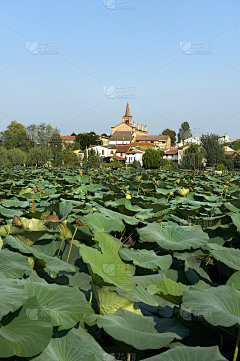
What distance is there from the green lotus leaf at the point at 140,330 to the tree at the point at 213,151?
51.0 m

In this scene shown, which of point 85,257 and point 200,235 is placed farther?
point 200,235

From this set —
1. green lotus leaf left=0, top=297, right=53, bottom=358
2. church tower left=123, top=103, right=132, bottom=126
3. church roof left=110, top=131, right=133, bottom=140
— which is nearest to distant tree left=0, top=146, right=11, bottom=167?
green lotus leaf left=0, top=297, right=53, bottom=358

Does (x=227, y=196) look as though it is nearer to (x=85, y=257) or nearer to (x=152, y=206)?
(x=152, y=206)

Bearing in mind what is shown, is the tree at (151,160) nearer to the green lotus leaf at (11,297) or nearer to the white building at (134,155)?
the white building at (134,155)

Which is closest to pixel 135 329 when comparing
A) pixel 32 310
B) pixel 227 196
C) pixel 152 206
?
pixel 32 310

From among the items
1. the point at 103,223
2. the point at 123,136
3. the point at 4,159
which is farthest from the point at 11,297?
the point at 123,136

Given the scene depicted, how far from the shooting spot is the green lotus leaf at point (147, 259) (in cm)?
128

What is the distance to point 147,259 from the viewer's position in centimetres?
139

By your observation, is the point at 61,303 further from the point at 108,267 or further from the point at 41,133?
the point at 41,133

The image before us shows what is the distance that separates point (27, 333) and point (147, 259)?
78cm

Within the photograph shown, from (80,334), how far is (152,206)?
6.54 ft

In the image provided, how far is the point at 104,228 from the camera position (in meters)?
1.86

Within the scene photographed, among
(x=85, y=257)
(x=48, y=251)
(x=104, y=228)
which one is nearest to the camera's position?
(x=85, y=257)

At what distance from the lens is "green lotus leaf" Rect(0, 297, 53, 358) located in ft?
2.18
